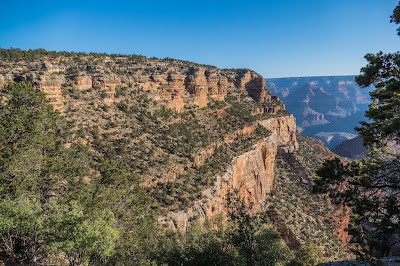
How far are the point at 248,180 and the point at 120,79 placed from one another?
1481 inches

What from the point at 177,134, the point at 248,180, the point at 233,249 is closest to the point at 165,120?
the point at 177,134

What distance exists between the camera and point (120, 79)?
45438 millimetres

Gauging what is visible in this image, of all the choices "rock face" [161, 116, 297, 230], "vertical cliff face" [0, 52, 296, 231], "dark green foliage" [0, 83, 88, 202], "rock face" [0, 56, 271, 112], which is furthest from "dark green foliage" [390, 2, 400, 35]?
"rock face" [0, 56, 271, 112]

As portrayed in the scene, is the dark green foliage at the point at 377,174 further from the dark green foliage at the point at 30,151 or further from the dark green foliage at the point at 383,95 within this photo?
the dark green foliage at the point at 30,151

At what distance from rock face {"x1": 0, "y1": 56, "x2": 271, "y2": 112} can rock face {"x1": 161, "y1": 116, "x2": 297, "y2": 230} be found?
66.1 ft

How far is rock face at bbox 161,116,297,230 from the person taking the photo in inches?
1271

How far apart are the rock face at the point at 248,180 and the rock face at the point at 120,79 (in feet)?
66.1

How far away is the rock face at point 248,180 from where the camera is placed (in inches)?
1271

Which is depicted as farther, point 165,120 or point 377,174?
point 165,120

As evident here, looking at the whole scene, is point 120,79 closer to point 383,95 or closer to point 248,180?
point 248,180

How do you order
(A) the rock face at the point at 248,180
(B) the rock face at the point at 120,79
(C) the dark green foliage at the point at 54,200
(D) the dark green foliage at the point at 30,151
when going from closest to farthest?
(C) the dark green foliage at the point at 54,200 → (D) the dark green foliage at the point at 30,151 → (B) the rock face at the point at 120,79 → (A) the rock face at the point at 248,180

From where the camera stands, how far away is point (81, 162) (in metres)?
19.8

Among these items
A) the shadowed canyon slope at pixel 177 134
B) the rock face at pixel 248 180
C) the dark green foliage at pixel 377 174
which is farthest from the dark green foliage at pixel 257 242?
the shadowed canyon slope at pixel 177 134

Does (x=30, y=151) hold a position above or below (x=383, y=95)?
below
